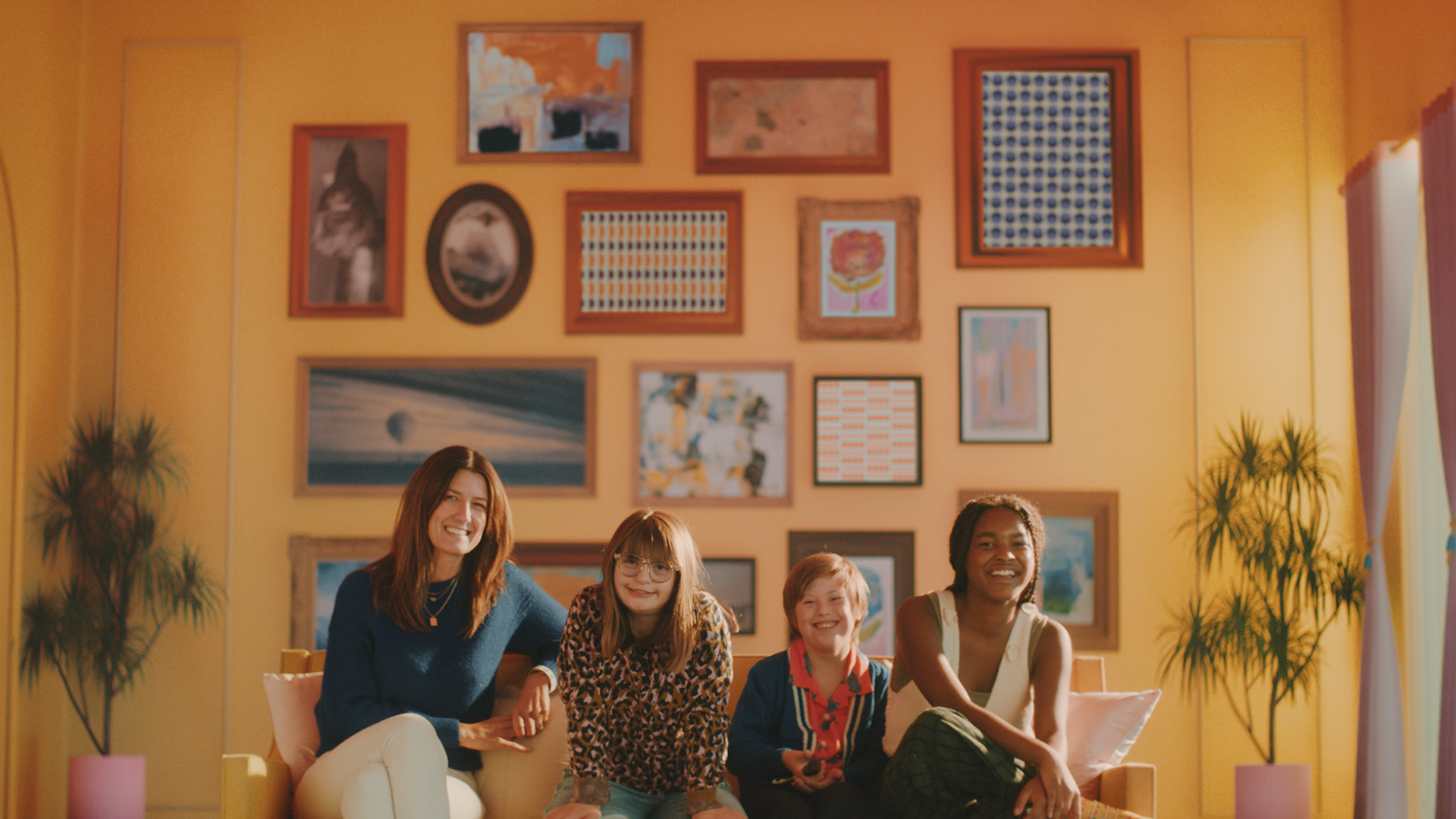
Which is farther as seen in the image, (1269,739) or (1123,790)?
(1269,739)

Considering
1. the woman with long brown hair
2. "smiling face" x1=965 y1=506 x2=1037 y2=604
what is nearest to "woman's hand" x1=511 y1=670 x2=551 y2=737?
the woman with long brown hair

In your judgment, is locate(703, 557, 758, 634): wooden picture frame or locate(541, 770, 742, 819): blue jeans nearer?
→ locate(541, 770, 742, 819): blue jeans

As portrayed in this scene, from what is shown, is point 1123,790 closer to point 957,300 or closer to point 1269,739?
point 1269,739

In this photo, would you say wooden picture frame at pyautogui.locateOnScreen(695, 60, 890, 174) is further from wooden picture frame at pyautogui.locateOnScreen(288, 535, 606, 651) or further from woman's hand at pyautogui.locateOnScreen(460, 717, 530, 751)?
woman's hand at pyautogui.locateOnScreen(460, 717, 530, 751)

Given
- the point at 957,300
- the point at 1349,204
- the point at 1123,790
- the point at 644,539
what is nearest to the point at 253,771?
the point at 644,539

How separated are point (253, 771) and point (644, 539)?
1000mm

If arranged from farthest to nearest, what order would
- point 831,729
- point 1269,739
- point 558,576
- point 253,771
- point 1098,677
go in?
point 558,576 < point 1269,739 < point 1098,677 < point 831,729 < point 253,771

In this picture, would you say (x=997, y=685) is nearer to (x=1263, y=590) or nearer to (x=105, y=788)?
(x=1263, y=590)

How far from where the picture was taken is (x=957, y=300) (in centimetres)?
410

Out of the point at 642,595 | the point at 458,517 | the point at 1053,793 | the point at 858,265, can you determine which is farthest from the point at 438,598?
the point at 858,265

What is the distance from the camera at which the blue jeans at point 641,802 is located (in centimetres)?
239

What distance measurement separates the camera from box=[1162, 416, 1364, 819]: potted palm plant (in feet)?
11.9

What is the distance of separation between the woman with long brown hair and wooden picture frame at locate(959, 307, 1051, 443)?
78.2 inches

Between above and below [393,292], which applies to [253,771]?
below
